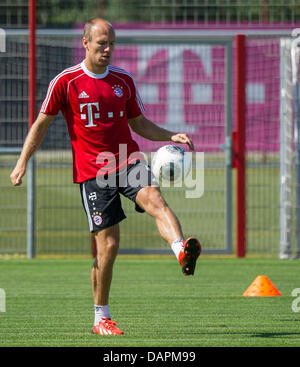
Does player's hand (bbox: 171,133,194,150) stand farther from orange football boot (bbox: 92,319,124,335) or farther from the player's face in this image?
orange football boot (bbox: 92,319,124,335)

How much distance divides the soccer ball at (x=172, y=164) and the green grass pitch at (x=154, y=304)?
108 centimetres

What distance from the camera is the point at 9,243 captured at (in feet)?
41.0

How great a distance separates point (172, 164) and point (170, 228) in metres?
0.67

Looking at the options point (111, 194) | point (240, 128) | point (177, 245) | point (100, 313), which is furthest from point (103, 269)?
point (240, 128)

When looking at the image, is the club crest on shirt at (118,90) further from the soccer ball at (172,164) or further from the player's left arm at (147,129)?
the soccer ball at (172,164)

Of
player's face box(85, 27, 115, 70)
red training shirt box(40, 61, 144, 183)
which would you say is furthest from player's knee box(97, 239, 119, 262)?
player's face box(85, 27, 115, 70)

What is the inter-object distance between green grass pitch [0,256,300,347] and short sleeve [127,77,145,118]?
1556 mm

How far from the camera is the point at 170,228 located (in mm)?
5969

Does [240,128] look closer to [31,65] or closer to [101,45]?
[31,65]

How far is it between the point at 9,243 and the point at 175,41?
3551 mm

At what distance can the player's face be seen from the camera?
624cm

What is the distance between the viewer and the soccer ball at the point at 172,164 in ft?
21.3

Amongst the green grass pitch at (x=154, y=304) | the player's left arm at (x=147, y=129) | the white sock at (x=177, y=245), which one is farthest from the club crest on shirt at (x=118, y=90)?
the green grass pitch at (x=154, y=304)

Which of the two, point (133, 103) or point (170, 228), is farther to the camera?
point (133, 103)
